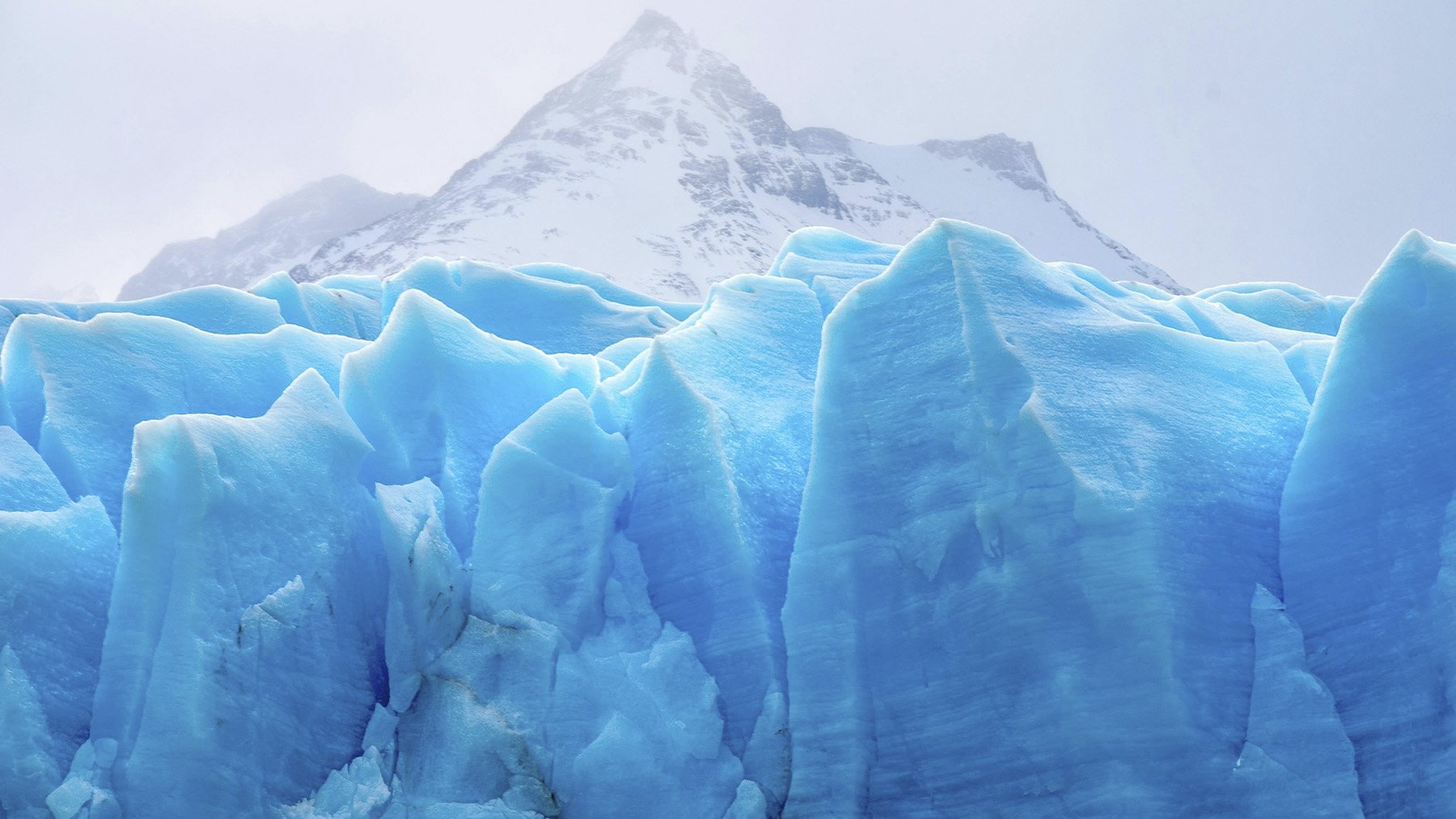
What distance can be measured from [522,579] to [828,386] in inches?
77.3

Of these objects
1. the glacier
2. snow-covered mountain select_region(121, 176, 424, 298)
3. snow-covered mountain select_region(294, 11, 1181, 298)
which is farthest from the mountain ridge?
the glacier

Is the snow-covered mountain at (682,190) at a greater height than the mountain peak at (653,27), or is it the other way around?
the mountain peak at (653,27)

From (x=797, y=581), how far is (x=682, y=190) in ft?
365

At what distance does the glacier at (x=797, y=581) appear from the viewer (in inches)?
170

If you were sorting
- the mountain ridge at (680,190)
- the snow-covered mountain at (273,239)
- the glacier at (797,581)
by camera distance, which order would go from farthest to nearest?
the snow-covered mountain at (273,239)
the mountain ridge at (680,190)
the glacier at (797,581)

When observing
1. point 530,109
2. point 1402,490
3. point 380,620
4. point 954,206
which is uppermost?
point 1402,490

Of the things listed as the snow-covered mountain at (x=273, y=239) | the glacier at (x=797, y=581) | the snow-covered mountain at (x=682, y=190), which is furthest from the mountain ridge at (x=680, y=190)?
the glacier at (x=797, y=581)

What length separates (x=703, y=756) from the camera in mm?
4609

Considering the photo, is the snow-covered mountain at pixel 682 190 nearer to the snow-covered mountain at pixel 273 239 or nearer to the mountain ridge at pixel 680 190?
the mountain ridge at pixel 680 190

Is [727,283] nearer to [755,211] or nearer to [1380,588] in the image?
[1380,588]

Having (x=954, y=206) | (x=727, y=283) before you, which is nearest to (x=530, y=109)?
(x=954, y=206)

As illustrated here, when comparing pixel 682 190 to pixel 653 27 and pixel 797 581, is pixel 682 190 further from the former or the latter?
pixel 797 581

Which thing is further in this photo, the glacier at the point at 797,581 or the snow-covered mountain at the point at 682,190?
the snow-covered mountain at the point at 682,190

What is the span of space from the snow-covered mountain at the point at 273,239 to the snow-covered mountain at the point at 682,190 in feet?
43.1
